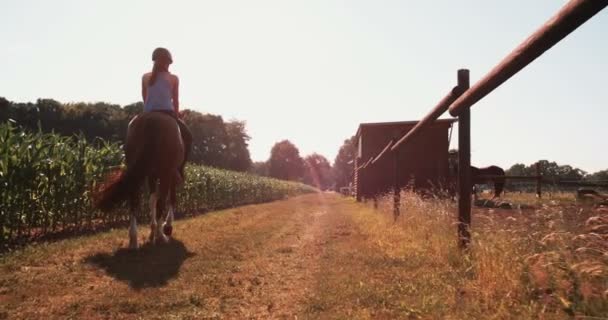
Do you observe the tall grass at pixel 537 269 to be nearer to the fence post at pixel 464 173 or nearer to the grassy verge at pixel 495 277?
the grassy verge at pixel 495 277

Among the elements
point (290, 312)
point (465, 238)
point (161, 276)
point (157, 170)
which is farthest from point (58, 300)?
point (465, 238)

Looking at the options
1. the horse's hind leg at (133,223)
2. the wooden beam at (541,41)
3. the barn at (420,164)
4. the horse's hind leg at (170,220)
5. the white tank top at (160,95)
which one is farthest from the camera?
the barn at (420,164)

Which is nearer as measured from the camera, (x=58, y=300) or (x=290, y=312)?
(x=290, y=312)

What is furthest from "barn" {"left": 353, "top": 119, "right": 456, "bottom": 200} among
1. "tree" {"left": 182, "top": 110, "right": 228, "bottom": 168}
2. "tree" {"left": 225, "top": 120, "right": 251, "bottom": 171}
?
"tree" {"left": 225, "top": 120, "right": 251, "bottom": 171}

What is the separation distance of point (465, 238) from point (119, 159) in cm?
863

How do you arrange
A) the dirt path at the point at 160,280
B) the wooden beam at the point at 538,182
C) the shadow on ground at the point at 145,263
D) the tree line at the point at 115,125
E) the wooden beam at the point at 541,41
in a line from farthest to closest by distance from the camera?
the tree line at the point at 115,125 → the wooden beam at the point at 538,182 → the shadow on ground at the point at 145,263 → the dirt path at the point at 160,280 → the wooden beam at the point at 541,41

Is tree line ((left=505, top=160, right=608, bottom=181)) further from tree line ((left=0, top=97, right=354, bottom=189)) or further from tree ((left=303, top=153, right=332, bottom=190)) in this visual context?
tree ((left=303, top=153, right=332, bottom=190))

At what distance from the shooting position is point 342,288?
408cm

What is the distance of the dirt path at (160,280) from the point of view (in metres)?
3.46

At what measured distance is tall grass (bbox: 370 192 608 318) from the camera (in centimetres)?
271

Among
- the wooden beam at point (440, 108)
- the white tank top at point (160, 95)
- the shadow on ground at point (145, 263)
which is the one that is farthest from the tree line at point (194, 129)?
the wooden beam at point (440, 108)

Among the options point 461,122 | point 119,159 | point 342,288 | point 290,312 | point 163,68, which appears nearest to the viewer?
point 290,312

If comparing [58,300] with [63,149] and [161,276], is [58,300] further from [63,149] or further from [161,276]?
[63,149]

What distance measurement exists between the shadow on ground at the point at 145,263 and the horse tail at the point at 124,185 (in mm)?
726
